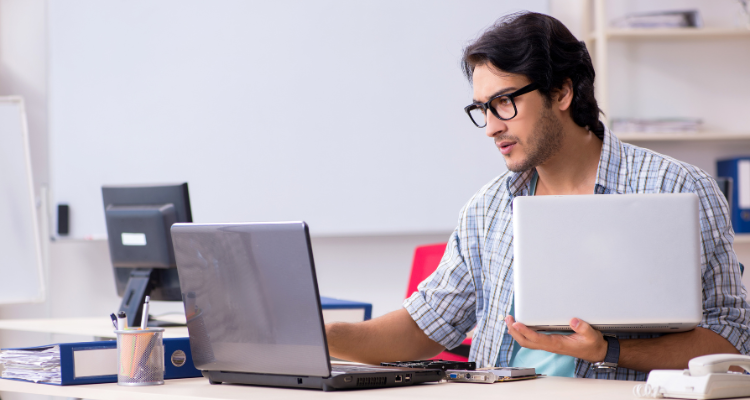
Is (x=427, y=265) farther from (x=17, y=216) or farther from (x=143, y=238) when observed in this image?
(x=17, y=216)

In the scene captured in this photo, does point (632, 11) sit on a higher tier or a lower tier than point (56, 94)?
higher

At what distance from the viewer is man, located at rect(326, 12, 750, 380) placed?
1467mm

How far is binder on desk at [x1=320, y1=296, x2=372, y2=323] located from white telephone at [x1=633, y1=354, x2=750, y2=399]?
4.26 feet

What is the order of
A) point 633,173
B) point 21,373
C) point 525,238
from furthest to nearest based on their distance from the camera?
point 633,173 < point 21,373 < point 525,238

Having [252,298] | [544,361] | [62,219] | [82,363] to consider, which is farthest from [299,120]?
[252,298]

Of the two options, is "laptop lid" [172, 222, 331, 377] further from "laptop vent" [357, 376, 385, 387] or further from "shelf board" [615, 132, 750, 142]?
"shelf board" [615, 132, 750, 142]

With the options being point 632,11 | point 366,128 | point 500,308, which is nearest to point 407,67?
point 366,128

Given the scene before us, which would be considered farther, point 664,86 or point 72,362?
point 664,86

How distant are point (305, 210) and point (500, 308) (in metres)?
1.74

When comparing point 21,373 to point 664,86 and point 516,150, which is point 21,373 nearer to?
point 516,150

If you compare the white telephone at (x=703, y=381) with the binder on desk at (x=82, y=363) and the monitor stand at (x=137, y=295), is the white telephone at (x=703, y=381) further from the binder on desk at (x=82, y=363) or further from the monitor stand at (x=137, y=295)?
the monitor stand at (x=137, y=295)

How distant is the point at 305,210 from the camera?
3285mm

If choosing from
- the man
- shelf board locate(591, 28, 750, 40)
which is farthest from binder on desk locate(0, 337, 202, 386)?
shelf board locate(591, 28, 750, 40)

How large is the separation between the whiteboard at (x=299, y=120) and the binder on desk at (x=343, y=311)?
37.7 inches
